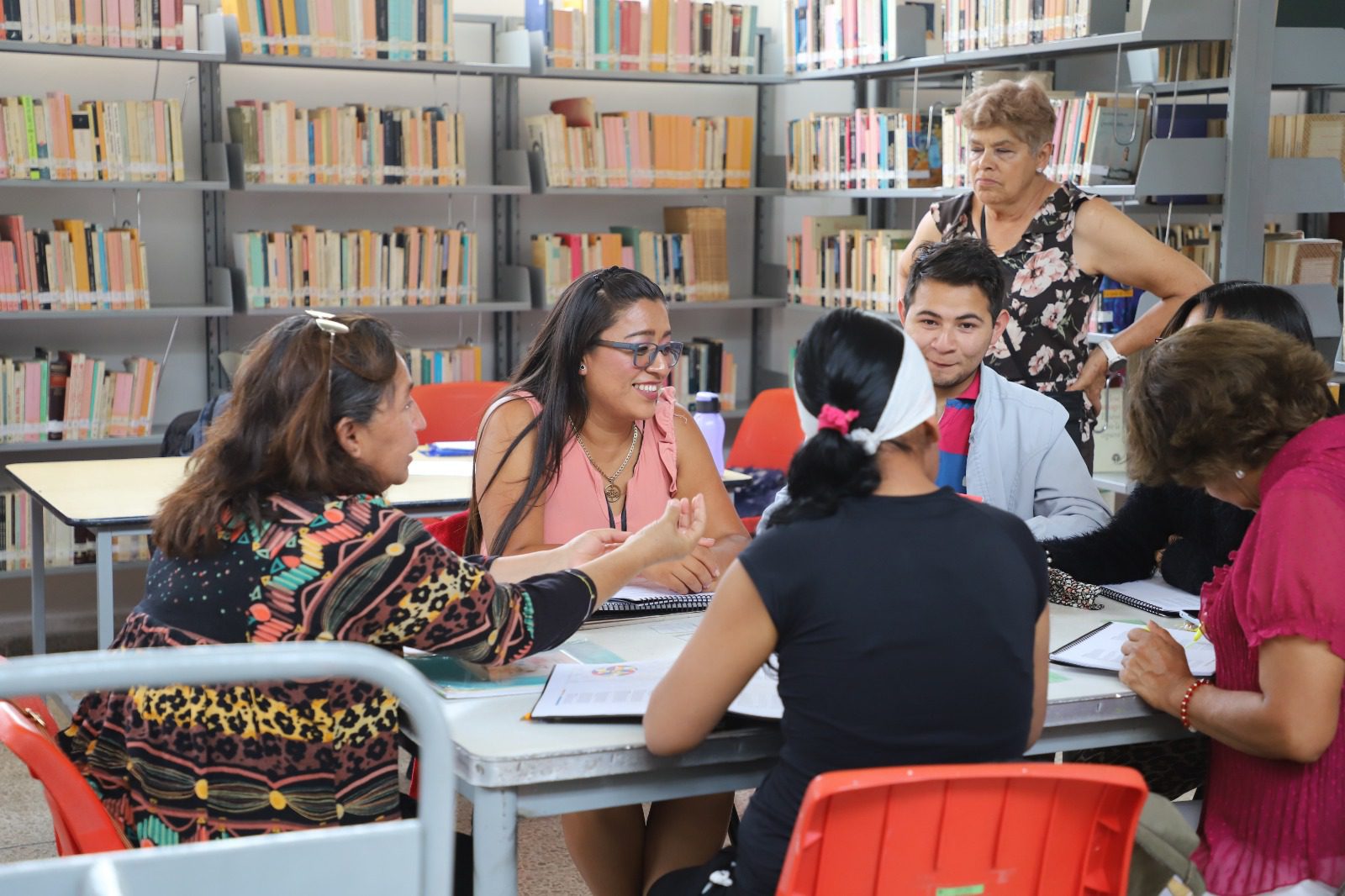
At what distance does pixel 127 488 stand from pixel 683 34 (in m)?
2.98

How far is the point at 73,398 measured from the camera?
15.9ft

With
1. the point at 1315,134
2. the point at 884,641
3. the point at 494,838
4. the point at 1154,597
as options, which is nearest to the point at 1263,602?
the point at 884,641

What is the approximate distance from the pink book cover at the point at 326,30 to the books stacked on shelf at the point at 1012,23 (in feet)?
6.81

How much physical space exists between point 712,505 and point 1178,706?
3.46 feet

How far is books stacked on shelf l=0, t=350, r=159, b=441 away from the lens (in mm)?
4746

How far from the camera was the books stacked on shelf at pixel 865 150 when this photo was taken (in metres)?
5.06

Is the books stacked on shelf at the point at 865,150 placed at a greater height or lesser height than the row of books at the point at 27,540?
greater

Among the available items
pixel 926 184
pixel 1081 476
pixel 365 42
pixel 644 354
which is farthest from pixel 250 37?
pixel 1081 476

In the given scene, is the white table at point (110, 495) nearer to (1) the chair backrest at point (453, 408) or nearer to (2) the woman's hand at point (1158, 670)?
(1) the chair backrest at point (453, 408)

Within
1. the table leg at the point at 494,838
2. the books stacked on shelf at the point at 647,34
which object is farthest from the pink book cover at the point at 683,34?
the table leg at the point at 494,838

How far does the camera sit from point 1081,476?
2.54 meters

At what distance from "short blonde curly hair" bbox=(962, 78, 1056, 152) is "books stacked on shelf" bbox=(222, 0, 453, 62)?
2.39 m

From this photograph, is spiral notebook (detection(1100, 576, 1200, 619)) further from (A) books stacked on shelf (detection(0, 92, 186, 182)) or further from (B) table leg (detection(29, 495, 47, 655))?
(A) books stacked on shelf (detection(0, 92, 186, 182))

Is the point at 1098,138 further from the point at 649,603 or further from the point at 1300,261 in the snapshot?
the point at 649,603
